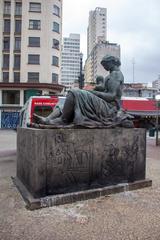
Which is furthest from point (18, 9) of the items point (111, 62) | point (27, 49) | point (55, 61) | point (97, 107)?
point (97, 107)

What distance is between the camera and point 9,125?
33875 millimetres

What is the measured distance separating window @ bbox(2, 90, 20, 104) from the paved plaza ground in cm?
3002

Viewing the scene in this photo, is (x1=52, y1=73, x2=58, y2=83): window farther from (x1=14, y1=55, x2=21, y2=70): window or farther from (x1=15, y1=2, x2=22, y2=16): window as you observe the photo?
(x1=15, y1=2, x2=22, y2=16): window

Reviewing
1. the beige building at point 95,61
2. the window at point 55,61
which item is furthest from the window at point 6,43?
the beige building at point 95,61

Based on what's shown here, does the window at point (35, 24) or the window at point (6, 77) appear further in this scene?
the window at point (6, 77)

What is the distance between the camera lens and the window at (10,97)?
34.0 meters

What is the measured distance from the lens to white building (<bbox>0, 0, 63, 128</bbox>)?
3328 centimetres

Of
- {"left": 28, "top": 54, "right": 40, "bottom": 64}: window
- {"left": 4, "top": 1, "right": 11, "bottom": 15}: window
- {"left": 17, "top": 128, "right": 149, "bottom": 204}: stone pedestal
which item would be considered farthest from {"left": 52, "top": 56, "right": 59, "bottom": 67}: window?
{"left": 17, "top": 128, "right": 149, "bottom": 204}: stone pedestal

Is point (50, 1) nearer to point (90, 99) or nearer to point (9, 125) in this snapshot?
point (9, 125)

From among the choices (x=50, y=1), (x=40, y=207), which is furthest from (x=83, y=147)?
(x=50, y=1)

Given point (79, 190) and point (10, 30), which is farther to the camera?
point (10, 30)

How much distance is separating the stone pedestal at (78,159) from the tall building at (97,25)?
54322mm

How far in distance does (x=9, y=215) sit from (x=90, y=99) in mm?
2654

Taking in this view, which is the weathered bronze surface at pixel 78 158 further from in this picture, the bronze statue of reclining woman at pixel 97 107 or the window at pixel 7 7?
the window at pixel 7 7
